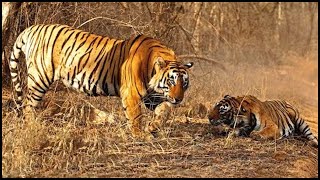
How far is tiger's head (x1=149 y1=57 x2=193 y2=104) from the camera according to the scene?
515 centimetres

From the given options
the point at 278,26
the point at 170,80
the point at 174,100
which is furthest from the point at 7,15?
the point at 278,26

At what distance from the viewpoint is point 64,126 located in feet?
16.5

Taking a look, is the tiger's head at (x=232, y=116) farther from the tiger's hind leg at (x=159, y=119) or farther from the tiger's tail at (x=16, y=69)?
the tiger's tail at (x=16, y=69)

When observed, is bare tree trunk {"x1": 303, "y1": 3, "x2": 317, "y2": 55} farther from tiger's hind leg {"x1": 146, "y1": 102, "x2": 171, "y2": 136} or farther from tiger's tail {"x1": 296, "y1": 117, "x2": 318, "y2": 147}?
tiger's hind leg {"x1": 146, "y1": 102, "x2": 171, "y2": 136}

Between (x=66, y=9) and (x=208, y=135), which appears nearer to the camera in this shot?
(x=208, y=135)

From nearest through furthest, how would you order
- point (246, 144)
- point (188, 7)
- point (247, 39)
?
point (246, 144), point (188, 7), point (247, 39)

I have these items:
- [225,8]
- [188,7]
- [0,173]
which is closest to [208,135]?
[0,173]

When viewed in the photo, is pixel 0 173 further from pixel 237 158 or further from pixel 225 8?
pixel 225 8

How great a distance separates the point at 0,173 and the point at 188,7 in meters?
8.53

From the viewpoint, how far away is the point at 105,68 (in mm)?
5719

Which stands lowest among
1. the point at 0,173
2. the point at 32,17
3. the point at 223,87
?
the point at 0,173

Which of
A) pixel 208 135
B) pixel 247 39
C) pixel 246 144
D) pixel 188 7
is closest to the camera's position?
pixel 246 144

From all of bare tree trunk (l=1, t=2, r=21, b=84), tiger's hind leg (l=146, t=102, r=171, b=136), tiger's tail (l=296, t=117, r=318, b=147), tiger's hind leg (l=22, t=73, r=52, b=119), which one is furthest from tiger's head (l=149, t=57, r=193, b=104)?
bare tree trunk (l=1, t=2, r=21, b=84)

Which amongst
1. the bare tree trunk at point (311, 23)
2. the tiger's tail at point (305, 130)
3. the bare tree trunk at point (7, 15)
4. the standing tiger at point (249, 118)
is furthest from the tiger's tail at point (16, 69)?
the bare tree trunk at point (311, 23)
